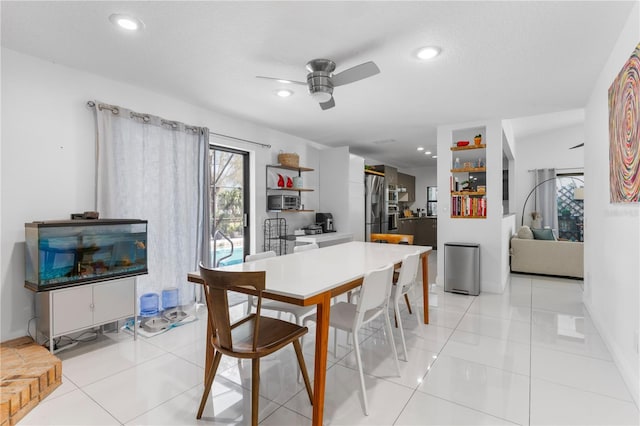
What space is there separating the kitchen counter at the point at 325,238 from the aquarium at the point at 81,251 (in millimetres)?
2318

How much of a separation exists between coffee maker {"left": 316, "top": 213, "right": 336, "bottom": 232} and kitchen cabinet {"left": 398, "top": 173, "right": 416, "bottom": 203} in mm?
3424

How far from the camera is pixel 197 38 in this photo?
2312 mm

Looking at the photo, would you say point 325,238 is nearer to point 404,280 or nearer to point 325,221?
point 325,221

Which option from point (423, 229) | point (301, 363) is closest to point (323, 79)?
point (301, 363)

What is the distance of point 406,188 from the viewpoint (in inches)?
350

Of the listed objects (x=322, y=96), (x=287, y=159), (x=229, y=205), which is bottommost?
(x=229, y=205)

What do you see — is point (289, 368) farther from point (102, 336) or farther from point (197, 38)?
point (197, 38)

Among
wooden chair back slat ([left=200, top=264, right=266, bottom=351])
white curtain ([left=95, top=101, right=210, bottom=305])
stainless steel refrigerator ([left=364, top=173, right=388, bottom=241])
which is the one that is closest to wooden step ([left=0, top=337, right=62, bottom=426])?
white curtain ([left=95, top=101, right=210, bottom=305])

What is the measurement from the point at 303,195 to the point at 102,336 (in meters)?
3.53

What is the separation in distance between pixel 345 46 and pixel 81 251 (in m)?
2.69

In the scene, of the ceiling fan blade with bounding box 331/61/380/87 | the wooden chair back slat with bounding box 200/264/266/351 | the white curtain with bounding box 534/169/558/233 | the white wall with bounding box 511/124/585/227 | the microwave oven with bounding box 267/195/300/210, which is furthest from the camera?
the white curtain with bounding box 534/169/558/233

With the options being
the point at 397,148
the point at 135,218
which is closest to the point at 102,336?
the point at 135,218

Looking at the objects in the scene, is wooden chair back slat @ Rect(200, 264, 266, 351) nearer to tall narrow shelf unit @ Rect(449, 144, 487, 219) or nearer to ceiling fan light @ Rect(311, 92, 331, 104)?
ceiling fan light @ Rect(311, 92, 331, 104)

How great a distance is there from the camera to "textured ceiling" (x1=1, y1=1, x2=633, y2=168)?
1.99m
